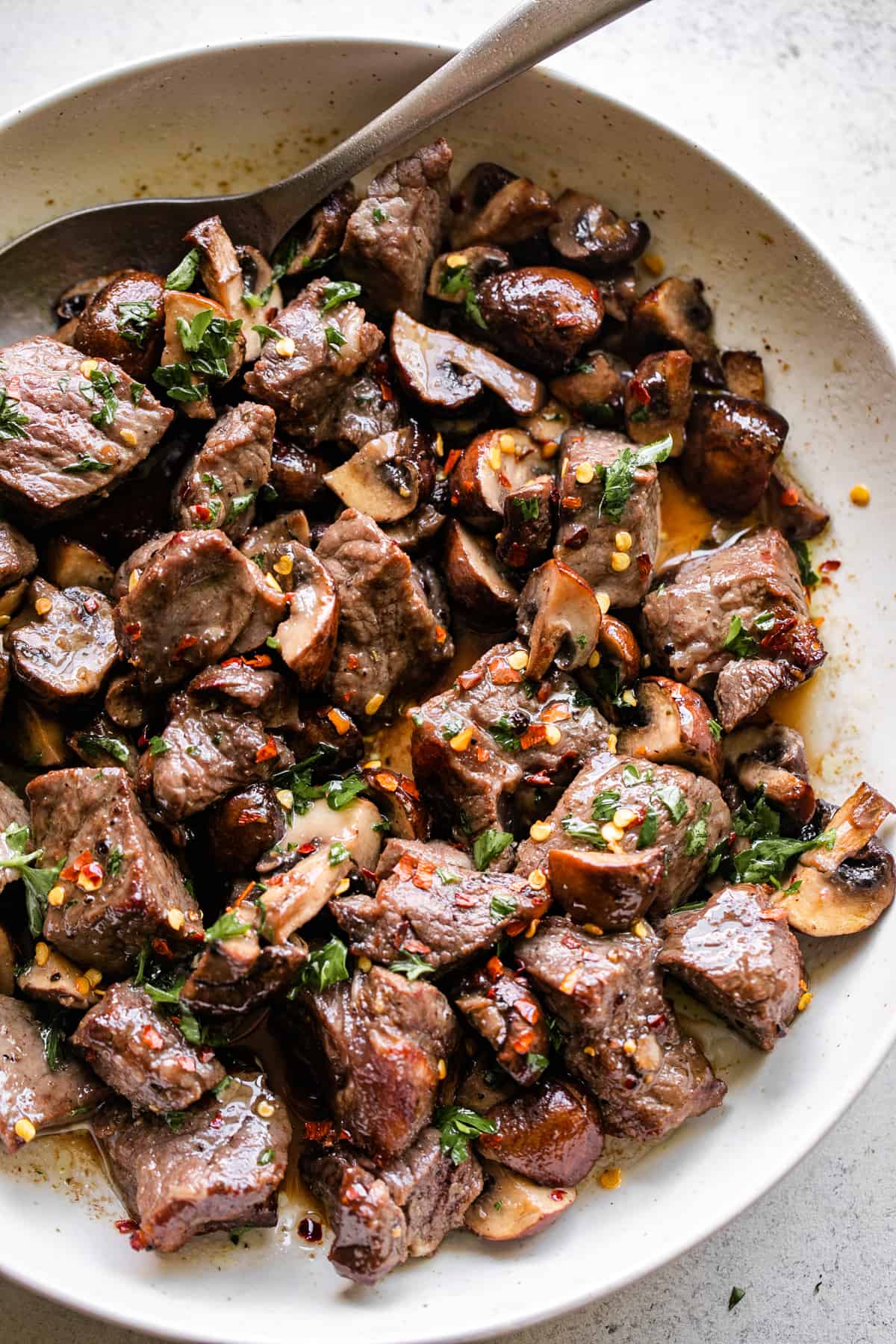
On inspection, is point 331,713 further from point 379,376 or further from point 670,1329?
point 670,1329

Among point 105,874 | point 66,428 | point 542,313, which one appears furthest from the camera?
point 542,313

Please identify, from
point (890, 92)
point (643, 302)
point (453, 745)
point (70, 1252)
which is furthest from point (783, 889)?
point (890, 92)

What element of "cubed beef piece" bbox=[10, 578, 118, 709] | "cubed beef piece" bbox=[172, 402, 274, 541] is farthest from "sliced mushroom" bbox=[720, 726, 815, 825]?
"cubed beef piece" bbox=[10, 578, 118, 709]

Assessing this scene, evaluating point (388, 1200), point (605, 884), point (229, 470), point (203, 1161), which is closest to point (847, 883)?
point (605, 884)

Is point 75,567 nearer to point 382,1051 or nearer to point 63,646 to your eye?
point 63,646

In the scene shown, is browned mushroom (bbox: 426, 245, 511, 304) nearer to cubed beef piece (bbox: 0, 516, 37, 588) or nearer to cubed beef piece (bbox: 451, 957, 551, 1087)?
cubed beef piece (bbox: 0, 516, 37, 588)

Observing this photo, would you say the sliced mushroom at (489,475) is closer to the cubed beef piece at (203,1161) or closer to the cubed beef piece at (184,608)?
the cubed beef piece at (184,608)
